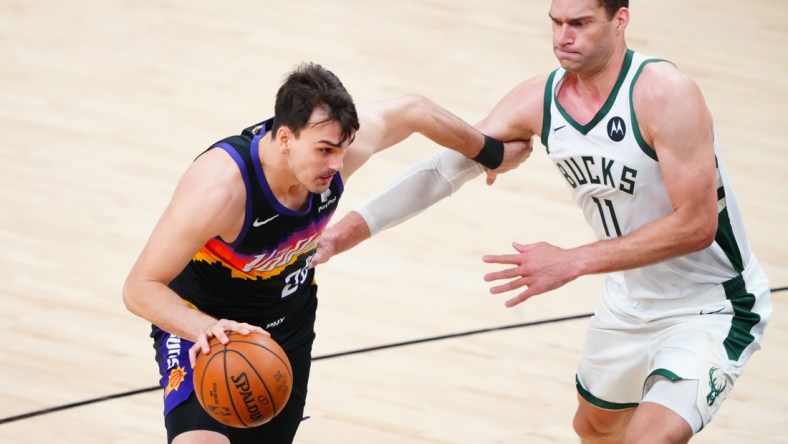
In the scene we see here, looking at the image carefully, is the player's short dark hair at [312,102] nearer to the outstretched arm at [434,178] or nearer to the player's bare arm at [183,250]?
the player's bare arm at [183,250]

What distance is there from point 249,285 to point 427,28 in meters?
5.96

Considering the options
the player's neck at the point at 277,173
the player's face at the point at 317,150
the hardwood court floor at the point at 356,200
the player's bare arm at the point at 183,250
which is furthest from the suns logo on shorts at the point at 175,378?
the hardwood court floor at the point at 356,200

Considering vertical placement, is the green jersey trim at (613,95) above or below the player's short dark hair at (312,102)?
below

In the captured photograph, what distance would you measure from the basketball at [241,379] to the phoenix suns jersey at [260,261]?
37cm

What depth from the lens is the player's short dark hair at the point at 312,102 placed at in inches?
157

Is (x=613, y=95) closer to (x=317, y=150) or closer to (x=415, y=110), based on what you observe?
(x=415, y=110)

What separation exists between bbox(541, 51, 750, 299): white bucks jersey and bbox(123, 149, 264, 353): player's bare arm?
1.32m

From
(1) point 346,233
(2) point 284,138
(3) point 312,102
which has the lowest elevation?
(1) point 346,233

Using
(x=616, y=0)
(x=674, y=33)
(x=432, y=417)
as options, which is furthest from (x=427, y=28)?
(x=616, y=0)

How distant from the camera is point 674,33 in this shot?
1016cm

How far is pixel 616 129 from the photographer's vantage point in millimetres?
4359

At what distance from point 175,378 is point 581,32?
1.92 meters

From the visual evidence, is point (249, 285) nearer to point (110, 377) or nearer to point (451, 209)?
point (110, 377)

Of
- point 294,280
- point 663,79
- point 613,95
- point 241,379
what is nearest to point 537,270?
point 613,95
